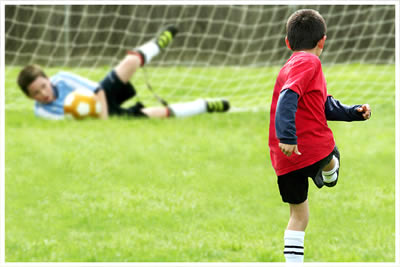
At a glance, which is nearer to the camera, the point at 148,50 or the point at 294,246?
the point at 294,246

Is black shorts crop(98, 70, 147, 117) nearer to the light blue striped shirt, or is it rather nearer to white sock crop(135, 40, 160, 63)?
the light blue striped shirt

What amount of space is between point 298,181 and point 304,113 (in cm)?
29

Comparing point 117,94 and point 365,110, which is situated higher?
point 365,110

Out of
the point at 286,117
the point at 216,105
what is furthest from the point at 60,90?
the point at 286,117

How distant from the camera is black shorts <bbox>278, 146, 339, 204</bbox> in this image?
222cm

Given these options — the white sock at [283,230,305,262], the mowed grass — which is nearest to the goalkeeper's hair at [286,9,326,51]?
the white sock at [283,230,305,262]

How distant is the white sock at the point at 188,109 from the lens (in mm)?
6984

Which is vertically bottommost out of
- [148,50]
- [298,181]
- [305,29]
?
[148,50]

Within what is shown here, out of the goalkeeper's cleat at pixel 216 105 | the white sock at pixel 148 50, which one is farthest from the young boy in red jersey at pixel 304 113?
the goalkeeper's cleat at pixel 216 105

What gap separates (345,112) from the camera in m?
2.24

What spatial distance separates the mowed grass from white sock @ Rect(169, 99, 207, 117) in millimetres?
260

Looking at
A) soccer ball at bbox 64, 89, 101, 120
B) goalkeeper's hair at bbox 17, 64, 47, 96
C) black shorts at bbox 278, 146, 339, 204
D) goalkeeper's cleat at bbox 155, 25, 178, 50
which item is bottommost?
soccer ball at bbox 64, 89, 101, 120

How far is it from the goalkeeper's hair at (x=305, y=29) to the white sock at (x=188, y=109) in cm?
485

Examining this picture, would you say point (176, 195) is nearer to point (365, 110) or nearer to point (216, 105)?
point (365, 110)
